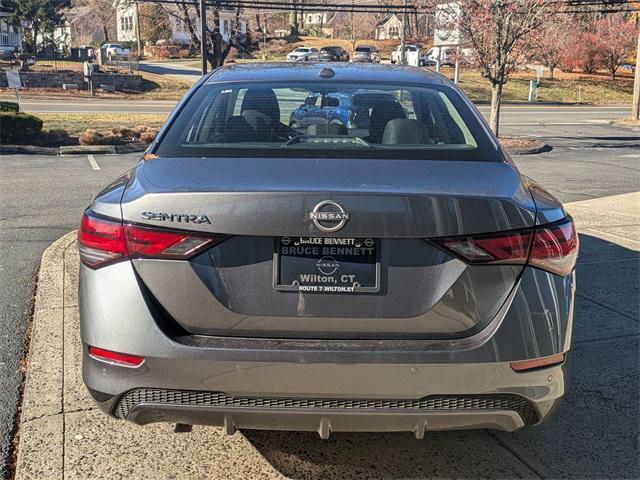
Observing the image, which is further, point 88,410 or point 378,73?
point 378,73

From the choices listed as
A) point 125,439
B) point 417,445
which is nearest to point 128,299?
point 125,439

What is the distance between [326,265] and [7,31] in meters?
59.3

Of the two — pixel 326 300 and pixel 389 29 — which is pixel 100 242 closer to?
pixel 326 300

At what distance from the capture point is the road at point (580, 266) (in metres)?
3.28

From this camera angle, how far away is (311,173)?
2.48 m

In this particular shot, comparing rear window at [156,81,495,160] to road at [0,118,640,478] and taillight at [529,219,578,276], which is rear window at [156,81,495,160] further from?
road at [0,118,640,478]

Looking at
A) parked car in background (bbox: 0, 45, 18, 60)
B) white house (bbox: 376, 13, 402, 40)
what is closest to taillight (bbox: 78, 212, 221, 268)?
parked car in background (bbox: 0, 45, 18, 60)

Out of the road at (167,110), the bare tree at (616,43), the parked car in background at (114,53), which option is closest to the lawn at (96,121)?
the road at (167,110)

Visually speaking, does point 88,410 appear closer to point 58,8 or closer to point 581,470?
point 581,470

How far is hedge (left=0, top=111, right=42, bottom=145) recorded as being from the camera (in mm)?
15062

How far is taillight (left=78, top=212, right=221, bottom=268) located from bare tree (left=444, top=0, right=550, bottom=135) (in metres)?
14.6

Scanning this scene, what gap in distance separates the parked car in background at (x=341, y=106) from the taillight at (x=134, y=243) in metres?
1.24

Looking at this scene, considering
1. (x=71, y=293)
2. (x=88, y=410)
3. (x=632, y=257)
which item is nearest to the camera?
(x=88, y=410)

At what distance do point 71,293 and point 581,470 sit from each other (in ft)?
11.8
